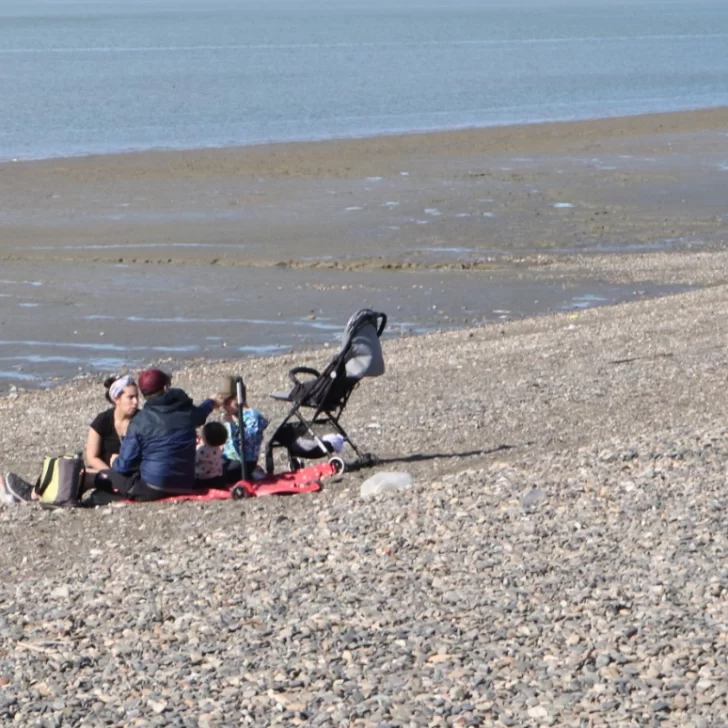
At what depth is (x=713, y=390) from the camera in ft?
33.8

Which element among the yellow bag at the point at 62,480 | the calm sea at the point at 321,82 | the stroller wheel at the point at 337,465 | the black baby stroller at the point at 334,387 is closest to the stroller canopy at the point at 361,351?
the black baby stroller at the point at 334,387

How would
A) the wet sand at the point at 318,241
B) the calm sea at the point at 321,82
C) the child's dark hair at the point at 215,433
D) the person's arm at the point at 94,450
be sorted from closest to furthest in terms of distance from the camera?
the child's dark hair at the point at 215,433
the person's arm at the point at 94,450
the wet sand at the point at 318,241
the calm sea at the point at 321,82

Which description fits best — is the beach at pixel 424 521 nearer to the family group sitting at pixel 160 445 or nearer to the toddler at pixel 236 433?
the family group sitting at pixel 160 445

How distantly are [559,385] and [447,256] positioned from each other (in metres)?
7.57

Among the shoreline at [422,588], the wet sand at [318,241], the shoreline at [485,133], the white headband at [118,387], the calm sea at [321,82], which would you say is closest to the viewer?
the shoreline at [422,588]

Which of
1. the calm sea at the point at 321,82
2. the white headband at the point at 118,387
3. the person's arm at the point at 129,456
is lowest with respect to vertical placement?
the person's arm at the point at 129,456

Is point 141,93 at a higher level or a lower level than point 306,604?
higher

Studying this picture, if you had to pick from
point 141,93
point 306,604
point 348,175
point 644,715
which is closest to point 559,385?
point 306,604

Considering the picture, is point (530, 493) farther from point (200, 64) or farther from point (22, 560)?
point (200, 64)

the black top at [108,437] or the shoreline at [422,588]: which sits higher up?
the black top at [108,437]

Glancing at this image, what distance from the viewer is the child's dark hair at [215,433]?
27.1 ft

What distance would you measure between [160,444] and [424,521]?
1.83 metres

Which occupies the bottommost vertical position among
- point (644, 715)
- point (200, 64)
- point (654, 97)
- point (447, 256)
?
point (644, 715)

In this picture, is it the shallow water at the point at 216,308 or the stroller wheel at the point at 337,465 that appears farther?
the shallow water at the point at 216,308
